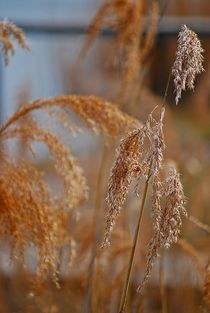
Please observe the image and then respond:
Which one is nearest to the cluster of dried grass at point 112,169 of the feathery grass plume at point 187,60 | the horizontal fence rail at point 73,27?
the feathery grass plume at point 187,60

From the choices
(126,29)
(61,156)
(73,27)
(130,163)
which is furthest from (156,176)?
(73,27)

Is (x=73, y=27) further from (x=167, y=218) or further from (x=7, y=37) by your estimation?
(x=167, y=218)

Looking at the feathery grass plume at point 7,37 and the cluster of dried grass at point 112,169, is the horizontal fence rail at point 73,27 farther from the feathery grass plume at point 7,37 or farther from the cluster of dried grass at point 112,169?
the feathery grass plume at point 7,37

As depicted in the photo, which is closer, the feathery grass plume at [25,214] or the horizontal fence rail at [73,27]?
the feathery grass plume at [25,214]

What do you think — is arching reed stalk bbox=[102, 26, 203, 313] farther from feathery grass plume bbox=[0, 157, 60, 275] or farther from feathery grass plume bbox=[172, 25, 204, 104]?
feathery grass plume bbox=[0, 157, 60, 275]

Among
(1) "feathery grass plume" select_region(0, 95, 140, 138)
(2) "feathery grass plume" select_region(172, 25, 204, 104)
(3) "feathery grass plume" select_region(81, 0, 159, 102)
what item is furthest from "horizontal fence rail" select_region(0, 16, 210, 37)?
(2) "feathery grass plume" select_region(172, 25, 204, 104)
